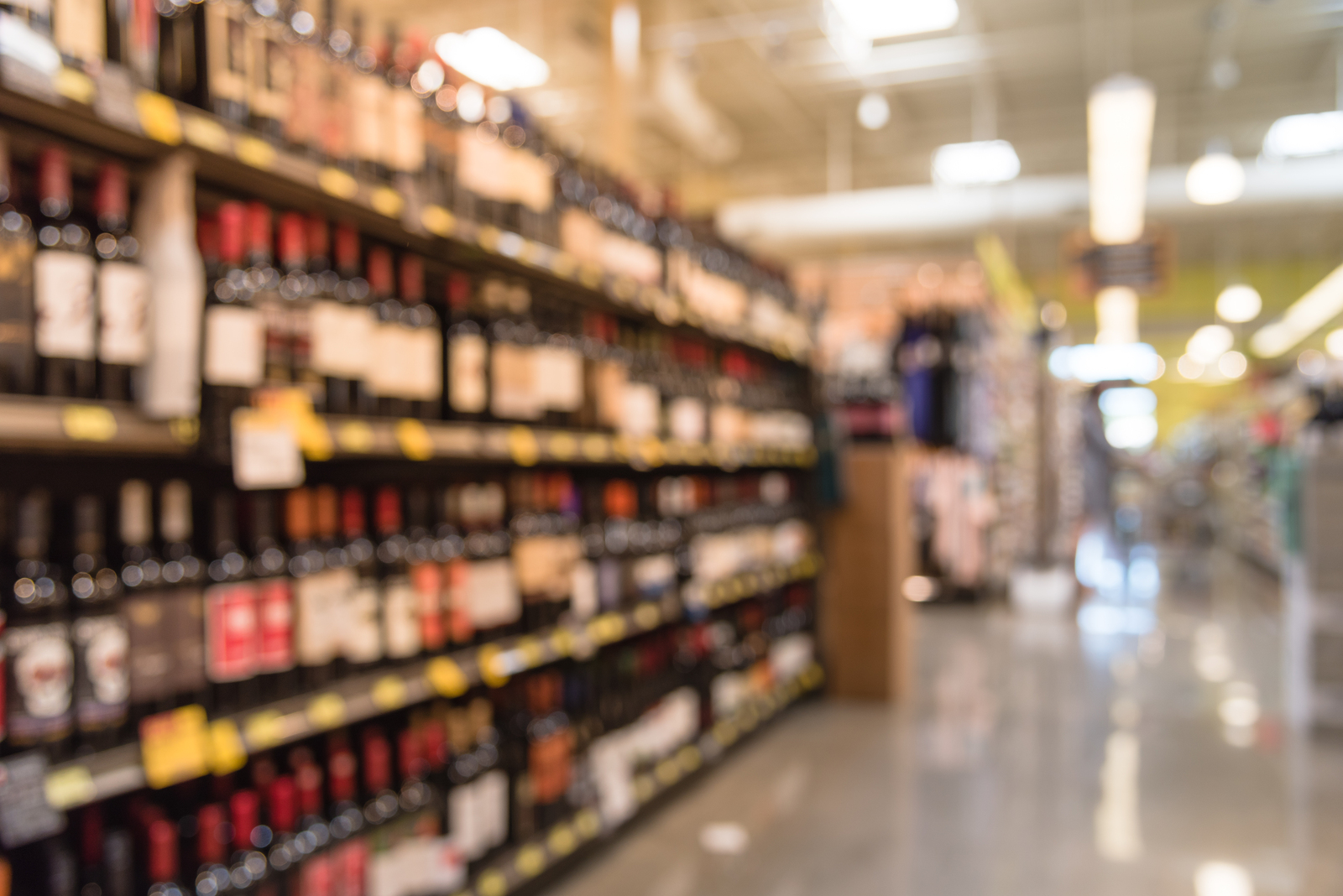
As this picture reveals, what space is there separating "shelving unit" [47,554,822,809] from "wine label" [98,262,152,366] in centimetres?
70

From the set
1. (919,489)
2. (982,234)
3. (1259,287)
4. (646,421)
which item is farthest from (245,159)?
(1259,287)

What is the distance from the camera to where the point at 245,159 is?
1.80 metres

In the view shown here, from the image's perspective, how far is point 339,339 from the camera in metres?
2.05

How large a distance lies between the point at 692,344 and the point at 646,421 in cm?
90

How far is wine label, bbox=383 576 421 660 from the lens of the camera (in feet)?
7.30

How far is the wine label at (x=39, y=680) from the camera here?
1.49 meters

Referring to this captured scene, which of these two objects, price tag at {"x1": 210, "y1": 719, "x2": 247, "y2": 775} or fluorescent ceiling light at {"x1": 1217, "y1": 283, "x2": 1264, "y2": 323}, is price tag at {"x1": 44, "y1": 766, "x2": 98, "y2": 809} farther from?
fluorescent ceiling light at {"x1": 1217, "y1": 283, "x2": 1264, "y2": 323}

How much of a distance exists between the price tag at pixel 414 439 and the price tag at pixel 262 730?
0.66 m

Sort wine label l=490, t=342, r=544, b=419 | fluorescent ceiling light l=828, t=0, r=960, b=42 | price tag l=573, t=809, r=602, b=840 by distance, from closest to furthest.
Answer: wine label l=490, t=342, r=544, b=419, price tag l=573, t=809, r=602, b=840, fluorescent ceiling light l=828, t=0, r=960, b=42

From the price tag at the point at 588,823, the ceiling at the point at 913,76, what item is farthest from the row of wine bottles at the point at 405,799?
the ceiling at the point at 913,76

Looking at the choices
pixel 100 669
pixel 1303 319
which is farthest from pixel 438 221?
pixel 1303 319

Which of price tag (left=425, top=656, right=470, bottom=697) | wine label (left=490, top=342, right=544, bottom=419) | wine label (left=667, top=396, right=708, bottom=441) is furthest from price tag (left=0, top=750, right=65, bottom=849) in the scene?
wine label (left=667, top=396, right=708, bottom=441)

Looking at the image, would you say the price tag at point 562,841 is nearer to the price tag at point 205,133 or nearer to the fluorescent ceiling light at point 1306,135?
the price tag at point 205,133

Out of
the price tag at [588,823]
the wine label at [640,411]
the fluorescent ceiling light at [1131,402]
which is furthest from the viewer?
the fluorescent ceiling light at [1131,402]
